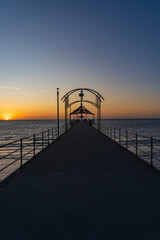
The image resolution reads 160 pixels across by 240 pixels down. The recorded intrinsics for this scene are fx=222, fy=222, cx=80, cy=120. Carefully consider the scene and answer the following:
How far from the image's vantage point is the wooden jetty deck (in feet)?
11.0

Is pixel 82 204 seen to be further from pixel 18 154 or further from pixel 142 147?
pixel 142 147

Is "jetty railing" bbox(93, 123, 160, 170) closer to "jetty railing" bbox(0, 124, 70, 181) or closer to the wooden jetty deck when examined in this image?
the wooden jetty deck

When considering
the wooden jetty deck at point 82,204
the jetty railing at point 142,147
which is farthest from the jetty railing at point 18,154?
the jetty railing at point 142,147

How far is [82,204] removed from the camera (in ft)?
14.3

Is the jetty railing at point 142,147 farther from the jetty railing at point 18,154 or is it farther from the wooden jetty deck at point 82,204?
the jetty railing at point 18,154

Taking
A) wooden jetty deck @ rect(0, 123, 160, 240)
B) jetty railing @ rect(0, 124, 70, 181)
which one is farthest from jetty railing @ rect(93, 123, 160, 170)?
jetty railing @ rect(0, 124, 70, 181)

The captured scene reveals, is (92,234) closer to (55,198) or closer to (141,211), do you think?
(141,211)

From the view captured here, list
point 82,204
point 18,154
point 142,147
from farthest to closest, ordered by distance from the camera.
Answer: point 142,147 < point 18,154 < point 82,204

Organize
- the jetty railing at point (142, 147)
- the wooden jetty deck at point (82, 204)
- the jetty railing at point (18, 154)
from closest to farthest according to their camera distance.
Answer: the wooden jetty deck at point (82, 204) < the jetty railing at point (18, 154) < the jetty railing at point (142, 147)

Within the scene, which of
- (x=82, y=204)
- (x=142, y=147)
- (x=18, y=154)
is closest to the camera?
(x=82, y=204)

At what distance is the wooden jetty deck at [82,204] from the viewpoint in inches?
132

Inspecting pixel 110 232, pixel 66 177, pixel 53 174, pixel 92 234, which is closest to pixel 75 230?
pixel 92 234

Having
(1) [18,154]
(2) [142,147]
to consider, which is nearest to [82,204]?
(1) [18,154]

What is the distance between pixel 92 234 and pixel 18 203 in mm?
1811
